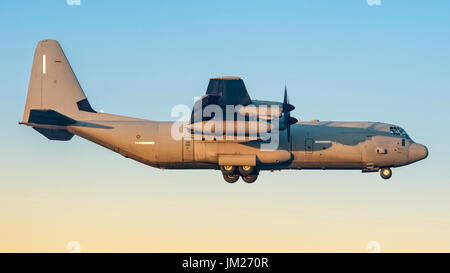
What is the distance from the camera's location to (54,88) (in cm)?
3306

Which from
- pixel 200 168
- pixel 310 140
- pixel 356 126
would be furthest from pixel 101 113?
pixel 356 126

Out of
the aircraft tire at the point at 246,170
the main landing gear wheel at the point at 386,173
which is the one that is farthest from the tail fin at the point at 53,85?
the main landing gear wheel at the point at 386,173

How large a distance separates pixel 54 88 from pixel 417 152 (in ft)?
58.1

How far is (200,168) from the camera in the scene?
1273 inches

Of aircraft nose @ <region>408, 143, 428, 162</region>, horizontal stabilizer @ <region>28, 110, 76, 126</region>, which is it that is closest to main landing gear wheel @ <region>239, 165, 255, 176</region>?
aircraft nose @ <region>408, 143, 428, 162</region>

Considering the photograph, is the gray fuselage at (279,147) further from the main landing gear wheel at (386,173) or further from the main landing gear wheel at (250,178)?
the main landing gear wheel at (250,178)

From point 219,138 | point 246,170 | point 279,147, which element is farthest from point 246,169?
point 219,138

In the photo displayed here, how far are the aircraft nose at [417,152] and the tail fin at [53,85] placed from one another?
51.0ft

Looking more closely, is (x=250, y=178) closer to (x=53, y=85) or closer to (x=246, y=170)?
(x=246, y=170)

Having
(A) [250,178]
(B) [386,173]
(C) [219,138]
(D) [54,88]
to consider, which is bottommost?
(A) [250,178]

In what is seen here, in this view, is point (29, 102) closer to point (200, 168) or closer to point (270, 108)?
point (200, 168)

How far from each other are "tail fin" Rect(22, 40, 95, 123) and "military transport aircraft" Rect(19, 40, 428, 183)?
0.05 metres

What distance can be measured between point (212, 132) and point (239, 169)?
2728 mm
